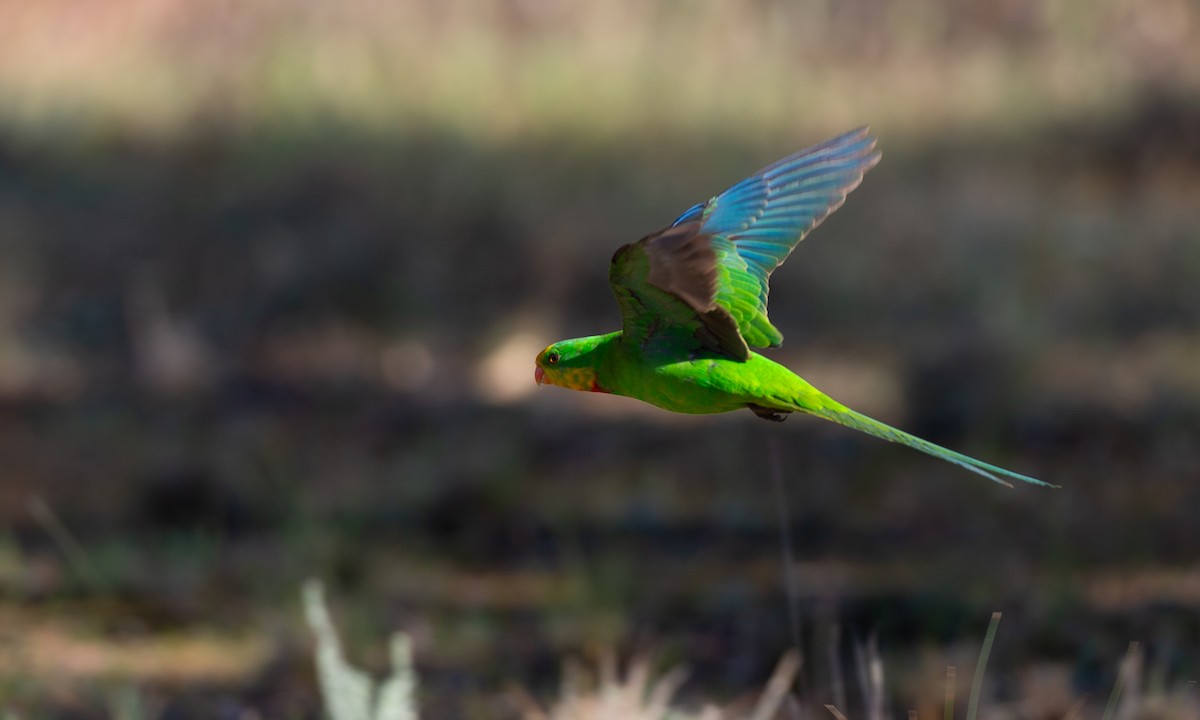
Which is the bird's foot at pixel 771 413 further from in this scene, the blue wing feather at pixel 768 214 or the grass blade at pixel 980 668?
the grass blade at pixel 980 668

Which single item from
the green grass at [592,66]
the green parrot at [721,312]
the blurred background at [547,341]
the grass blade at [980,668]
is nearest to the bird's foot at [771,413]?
the green parrot at [721,312]

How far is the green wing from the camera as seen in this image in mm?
920

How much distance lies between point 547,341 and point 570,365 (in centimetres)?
500

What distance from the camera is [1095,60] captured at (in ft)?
22.3

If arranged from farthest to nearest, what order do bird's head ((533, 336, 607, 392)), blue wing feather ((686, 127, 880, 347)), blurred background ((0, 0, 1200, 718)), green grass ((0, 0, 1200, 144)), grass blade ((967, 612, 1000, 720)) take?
1. green grass ((0, 0, 1200, 144))
2. blurred background ((0, 0, 1200, 718))
3. grass blade ((967, 612, 1000, 720))
4. blue wing feather ((686, 127, 880, 347))
5. bird's head ((533, 336, 607, 392))

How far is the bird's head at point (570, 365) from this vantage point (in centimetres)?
101

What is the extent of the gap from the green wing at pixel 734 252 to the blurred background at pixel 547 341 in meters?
2.28

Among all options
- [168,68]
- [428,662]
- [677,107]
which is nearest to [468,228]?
[677,107]

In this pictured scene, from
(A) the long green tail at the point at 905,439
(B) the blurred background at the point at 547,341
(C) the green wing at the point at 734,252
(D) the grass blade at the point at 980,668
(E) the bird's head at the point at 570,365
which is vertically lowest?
(D) the grass blade at the point at 980,668

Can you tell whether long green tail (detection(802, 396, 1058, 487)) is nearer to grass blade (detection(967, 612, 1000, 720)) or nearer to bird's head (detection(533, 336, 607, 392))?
bird's head (detection(533, 336, 607, 392))

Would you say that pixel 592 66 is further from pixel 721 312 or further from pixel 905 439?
pixel 905 439

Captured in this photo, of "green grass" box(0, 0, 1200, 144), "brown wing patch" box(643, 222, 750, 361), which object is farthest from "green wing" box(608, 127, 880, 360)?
"green grass" box(0, 0, 1200, 144)

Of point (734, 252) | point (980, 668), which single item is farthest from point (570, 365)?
point (980, 668)

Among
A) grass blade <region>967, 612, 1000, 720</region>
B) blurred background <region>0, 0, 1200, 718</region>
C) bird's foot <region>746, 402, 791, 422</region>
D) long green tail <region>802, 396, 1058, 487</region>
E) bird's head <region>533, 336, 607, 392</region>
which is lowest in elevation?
grass blade <region>967, 612, 1000, 720</region>
